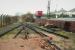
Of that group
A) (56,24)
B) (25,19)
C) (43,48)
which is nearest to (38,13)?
(25,19)

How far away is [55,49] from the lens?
11.5 m

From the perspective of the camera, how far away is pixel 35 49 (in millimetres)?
11984

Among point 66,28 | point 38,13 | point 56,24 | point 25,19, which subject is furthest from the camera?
point 25,19

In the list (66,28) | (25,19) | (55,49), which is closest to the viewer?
(55,49)

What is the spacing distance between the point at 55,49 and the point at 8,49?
110 inches

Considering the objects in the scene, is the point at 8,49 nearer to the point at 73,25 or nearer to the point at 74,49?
the point at 74,49

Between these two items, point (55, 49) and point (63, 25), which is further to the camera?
point (63, 25)

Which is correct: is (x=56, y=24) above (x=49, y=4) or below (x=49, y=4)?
below

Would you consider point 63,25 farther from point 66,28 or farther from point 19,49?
point 19,49

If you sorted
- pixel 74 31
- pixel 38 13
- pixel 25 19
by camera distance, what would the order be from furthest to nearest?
1. pixel 25 19
2. pixel 38 13
3. pixel 74 31

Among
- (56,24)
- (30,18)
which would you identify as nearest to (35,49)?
(56,24)

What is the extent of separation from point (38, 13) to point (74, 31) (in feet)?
186

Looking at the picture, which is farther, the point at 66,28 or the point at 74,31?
the point at 66,28

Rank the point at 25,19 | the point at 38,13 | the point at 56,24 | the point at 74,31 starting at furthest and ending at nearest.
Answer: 1. the point at 25,19
2. the point at 38,13
3. the point at 56,24
4. the point at 74,31
